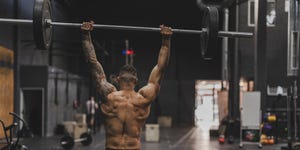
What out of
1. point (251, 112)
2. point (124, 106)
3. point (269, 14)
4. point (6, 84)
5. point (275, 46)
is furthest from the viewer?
point (275, 46)

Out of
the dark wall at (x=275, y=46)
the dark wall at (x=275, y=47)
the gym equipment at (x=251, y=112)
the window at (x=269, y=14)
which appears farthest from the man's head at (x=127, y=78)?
the dark wall at (x=275, y=46)

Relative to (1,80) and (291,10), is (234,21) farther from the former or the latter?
(1,80)

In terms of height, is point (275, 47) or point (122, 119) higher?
point (275, 47)

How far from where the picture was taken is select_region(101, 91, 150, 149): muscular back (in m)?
4.17

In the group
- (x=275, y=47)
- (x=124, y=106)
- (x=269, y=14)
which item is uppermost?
(x=269, y=14)

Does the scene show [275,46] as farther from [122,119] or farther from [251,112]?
[122,119]

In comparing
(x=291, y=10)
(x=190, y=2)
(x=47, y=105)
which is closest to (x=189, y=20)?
(x=190, y=2)

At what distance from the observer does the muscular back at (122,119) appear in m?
4.17

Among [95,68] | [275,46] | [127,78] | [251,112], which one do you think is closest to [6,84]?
[251,112]

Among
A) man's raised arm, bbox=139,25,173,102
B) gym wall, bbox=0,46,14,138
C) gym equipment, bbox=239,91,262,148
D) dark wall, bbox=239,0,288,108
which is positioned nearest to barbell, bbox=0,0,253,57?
man's raised arm, bbox=139,25,173,102

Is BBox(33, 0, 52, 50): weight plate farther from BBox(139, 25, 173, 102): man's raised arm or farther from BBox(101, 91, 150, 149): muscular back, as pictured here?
BBox(139, 25, 173, 102): man's raised arm

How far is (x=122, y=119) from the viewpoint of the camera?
417 centimetres

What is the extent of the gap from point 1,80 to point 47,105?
3.46 meters

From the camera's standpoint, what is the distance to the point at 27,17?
49.7ft
